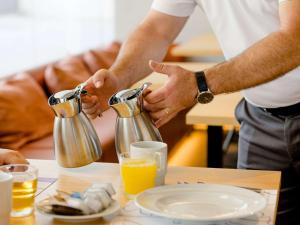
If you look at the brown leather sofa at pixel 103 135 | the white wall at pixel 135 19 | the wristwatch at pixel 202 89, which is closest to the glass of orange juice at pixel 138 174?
the wristwatch at pixel 202 89

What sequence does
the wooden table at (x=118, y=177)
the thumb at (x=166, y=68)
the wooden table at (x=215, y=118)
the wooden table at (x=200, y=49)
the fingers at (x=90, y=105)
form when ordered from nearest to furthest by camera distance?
the wooden table at (x=118, y=177)
the thumb at (x=166, y=68)
the fingers at (x=90, y=105)
the wooden table at (x=215, y=118)
the wooden table at (x=200, y=49)

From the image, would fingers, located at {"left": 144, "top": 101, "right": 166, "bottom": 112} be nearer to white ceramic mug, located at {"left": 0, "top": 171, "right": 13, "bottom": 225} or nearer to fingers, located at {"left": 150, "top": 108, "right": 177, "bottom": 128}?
fingers, located at {"left": 150, "top": 108, "right": 177, "bottom": 128}

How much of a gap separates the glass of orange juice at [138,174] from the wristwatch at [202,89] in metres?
0.33

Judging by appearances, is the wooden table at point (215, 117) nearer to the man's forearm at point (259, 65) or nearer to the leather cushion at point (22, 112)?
the leather cushion at point (22, 112)

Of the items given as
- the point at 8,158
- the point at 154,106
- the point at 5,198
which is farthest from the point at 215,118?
the point at 5,198

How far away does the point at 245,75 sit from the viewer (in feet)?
5.76

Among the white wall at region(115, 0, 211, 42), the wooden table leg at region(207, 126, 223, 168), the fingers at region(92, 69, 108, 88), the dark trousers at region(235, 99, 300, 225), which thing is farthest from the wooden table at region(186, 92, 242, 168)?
the white wall at region(115, 0, 211, 42)

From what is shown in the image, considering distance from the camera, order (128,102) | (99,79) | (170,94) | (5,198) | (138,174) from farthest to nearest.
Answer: (99,79)
(170,94)
(128,102)
(138,174)
(5,198)

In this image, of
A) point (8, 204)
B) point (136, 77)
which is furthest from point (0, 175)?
point (136, 77)

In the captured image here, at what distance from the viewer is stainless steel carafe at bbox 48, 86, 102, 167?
5.48 ft

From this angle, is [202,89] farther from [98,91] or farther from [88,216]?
[88,216]

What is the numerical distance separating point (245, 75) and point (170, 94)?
21 centimetres

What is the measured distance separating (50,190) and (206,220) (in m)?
0.46

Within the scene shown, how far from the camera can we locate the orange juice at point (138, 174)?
4.86 feet
